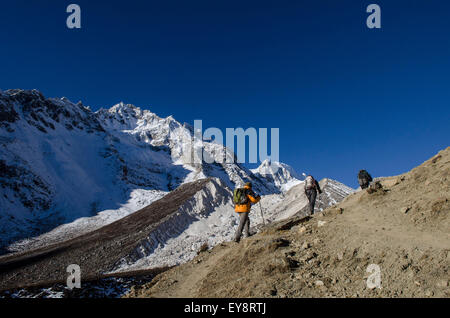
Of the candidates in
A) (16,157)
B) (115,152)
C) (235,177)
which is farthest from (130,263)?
(235,177)

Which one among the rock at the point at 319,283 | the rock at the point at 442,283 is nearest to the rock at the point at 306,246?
the rock at the point at 319,283

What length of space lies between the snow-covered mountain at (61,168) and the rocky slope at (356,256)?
182ft

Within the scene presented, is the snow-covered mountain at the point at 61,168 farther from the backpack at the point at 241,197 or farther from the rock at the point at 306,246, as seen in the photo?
the rock at the point at 306,246

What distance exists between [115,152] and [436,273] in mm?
119235

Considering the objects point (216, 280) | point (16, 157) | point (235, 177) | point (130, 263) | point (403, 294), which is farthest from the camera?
point (235, 177)

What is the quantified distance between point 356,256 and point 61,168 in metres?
93.6

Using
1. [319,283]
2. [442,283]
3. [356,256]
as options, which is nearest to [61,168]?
[319,283]

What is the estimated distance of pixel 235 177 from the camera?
545ft

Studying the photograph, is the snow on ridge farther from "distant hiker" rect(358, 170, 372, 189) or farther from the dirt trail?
"distant hiker" rect(358, 170, 372, 189)

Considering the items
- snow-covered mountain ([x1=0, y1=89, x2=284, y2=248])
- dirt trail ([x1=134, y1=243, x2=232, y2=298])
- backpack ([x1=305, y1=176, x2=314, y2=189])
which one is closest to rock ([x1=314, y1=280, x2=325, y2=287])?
dirt trail ([x1=134, y1=243, x2=232, y2=298])

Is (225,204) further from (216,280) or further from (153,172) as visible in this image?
(153,172)

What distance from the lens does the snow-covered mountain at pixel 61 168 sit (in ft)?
211

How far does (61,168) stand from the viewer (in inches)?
3307
